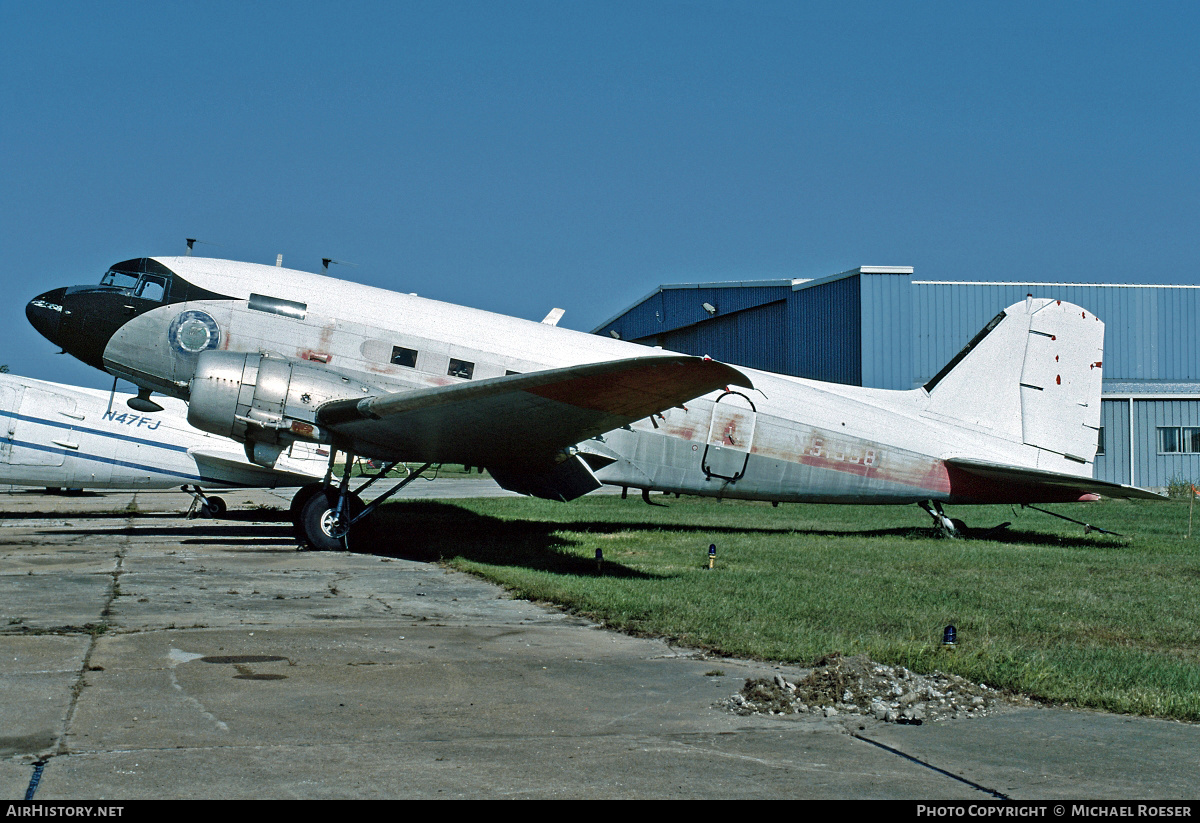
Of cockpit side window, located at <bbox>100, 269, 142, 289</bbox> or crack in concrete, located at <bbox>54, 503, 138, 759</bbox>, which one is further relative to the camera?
cockpit side window, located at <bbox>100, 269, 142, 289</bbox>

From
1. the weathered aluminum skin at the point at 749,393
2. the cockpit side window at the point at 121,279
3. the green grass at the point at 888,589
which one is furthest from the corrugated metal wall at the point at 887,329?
the cockpit side window at the point at 121,279

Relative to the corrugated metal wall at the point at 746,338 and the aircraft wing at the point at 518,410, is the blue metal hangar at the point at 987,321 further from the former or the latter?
the aircraft wing at the point at 518,410

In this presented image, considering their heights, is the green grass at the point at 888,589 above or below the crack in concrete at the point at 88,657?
above

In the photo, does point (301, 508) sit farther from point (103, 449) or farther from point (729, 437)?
point (103, 449)

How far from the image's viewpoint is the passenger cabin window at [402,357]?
1434cm

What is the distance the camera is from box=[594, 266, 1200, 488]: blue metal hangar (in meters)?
32.1

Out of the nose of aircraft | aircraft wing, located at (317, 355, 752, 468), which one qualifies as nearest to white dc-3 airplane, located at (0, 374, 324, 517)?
the nose of aircraft

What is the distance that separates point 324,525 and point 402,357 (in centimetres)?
285

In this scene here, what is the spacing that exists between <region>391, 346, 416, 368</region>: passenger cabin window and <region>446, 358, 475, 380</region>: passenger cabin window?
0.58 meters

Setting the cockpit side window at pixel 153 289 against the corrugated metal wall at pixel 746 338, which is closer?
the cockpit side window at pixel 153 289

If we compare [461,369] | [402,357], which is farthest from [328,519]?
[461,369]

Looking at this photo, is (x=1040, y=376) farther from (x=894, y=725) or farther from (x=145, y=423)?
(x=145, y=423)

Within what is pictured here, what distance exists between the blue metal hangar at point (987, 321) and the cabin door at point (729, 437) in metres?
16.3

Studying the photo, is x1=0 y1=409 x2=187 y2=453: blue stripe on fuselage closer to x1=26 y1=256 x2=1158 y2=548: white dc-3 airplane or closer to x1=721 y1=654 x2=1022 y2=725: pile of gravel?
x1=26 y1=256 x2=1158 y2=548: white dc-3 airplane
